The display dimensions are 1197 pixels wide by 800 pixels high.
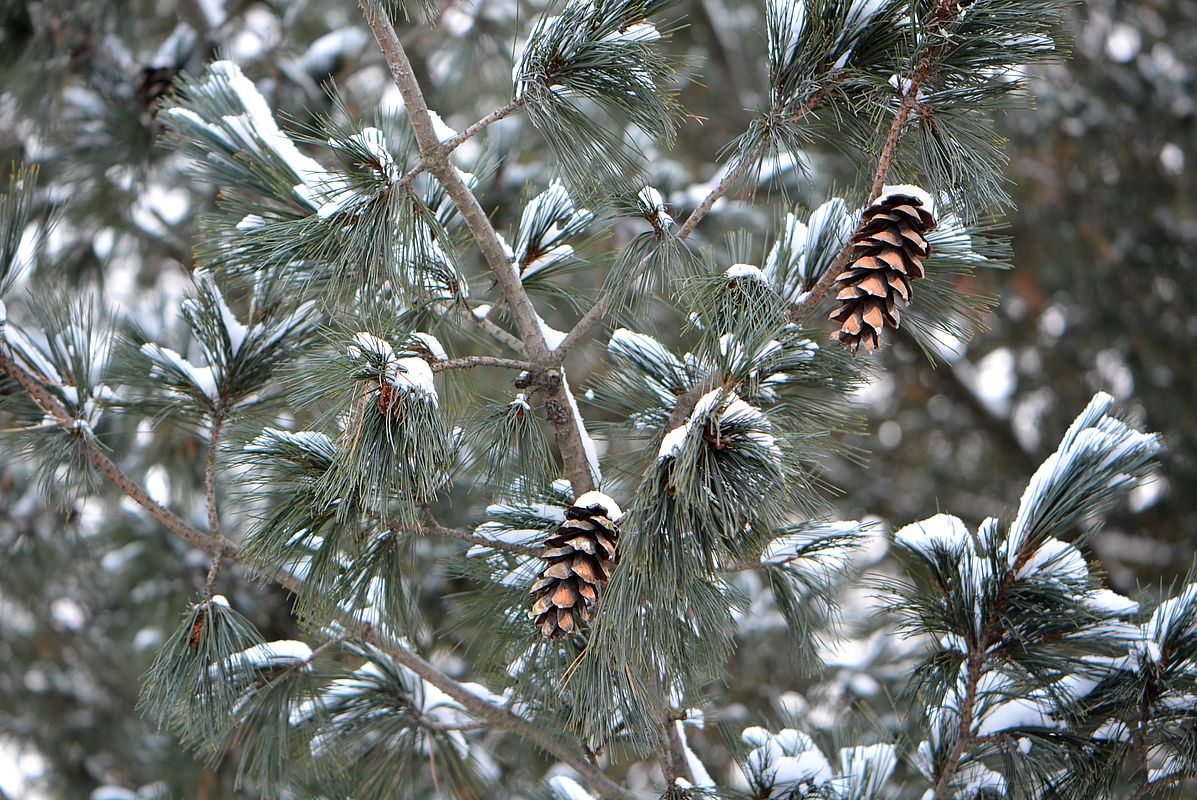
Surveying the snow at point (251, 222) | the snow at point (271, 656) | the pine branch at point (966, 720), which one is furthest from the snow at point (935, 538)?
the snow at point (251, 222)

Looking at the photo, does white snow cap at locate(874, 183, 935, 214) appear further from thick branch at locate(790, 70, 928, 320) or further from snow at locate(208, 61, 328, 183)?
snow at locate(208, 61, 328, 183)

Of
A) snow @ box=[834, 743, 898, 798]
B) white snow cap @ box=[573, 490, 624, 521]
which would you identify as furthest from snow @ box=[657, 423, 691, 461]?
snow @ box=[834, 743, 898, 798]

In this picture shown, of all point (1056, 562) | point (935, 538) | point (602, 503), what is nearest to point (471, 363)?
point (602, 503)

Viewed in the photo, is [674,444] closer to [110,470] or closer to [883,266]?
[883,266]

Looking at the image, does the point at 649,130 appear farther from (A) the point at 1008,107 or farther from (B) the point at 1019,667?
(B) the point at 1019,667

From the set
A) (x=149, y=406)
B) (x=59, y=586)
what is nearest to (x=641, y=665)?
(x=149, y=406)
